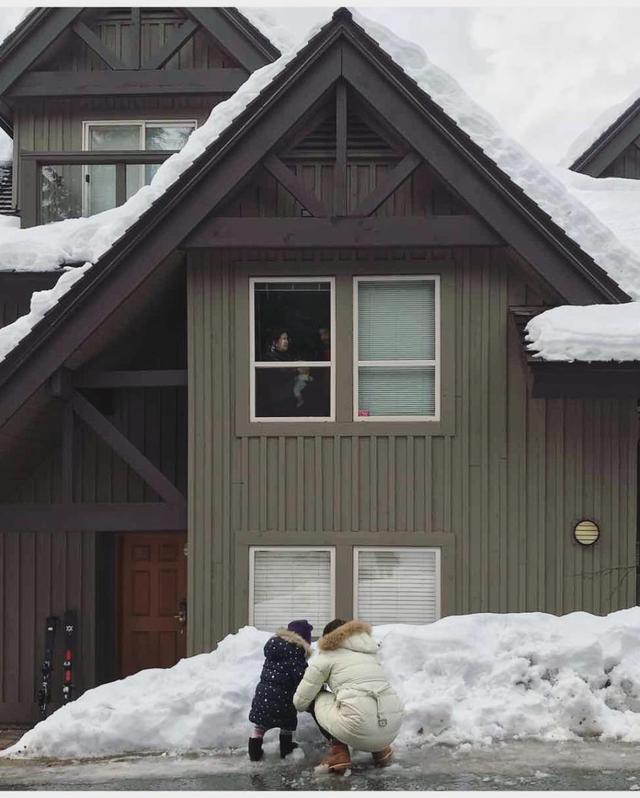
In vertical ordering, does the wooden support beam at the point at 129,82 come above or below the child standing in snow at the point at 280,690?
above

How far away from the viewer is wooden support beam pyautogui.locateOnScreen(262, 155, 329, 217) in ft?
30.9

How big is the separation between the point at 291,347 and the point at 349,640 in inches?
151

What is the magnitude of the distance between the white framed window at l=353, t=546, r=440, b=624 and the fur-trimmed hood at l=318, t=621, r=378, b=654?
9.13 ft

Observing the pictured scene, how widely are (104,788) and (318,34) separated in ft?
23.0

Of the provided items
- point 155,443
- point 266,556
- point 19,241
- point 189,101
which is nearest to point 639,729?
point 266,556

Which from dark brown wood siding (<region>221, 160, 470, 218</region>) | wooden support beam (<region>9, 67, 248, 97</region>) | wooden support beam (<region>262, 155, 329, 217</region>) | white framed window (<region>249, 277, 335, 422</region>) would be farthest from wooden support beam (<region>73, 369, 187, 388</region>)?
wooden support beam (<region>9, 67, 248, 97</region>)

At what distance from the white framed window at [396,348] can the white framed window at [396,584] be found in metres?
1.42

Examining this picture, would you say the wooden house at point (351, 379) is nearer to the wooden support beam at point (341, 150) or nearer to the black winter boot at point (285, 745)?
the wooden support beam at point (341, 150)

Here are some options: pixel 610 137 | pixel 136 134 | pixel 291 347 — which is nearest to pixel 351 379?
pixel 291 347

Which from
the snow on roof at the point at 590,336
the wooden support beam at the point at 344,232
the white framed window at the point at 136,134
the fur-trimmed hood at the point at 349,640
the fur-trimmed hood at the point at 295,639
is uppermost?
the white framed window at the point at 136,134

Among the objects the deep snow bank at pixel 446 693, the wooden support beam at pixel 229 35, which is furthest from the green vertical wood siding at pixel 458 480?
the wooden support beam at pixel 229 35

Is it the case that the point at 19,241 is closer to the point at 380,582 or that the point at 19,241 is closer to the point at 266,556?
the point at 266,556

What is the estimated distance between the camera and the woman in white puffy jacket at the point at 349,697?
21.5 ft

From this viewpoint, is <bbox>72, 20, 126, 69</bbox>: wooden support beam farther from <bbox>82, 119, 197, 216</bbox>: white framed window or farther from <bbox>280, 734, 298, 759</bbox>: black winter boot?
<bbox>280, 734, 298, 759</bbox>: black winter boot
